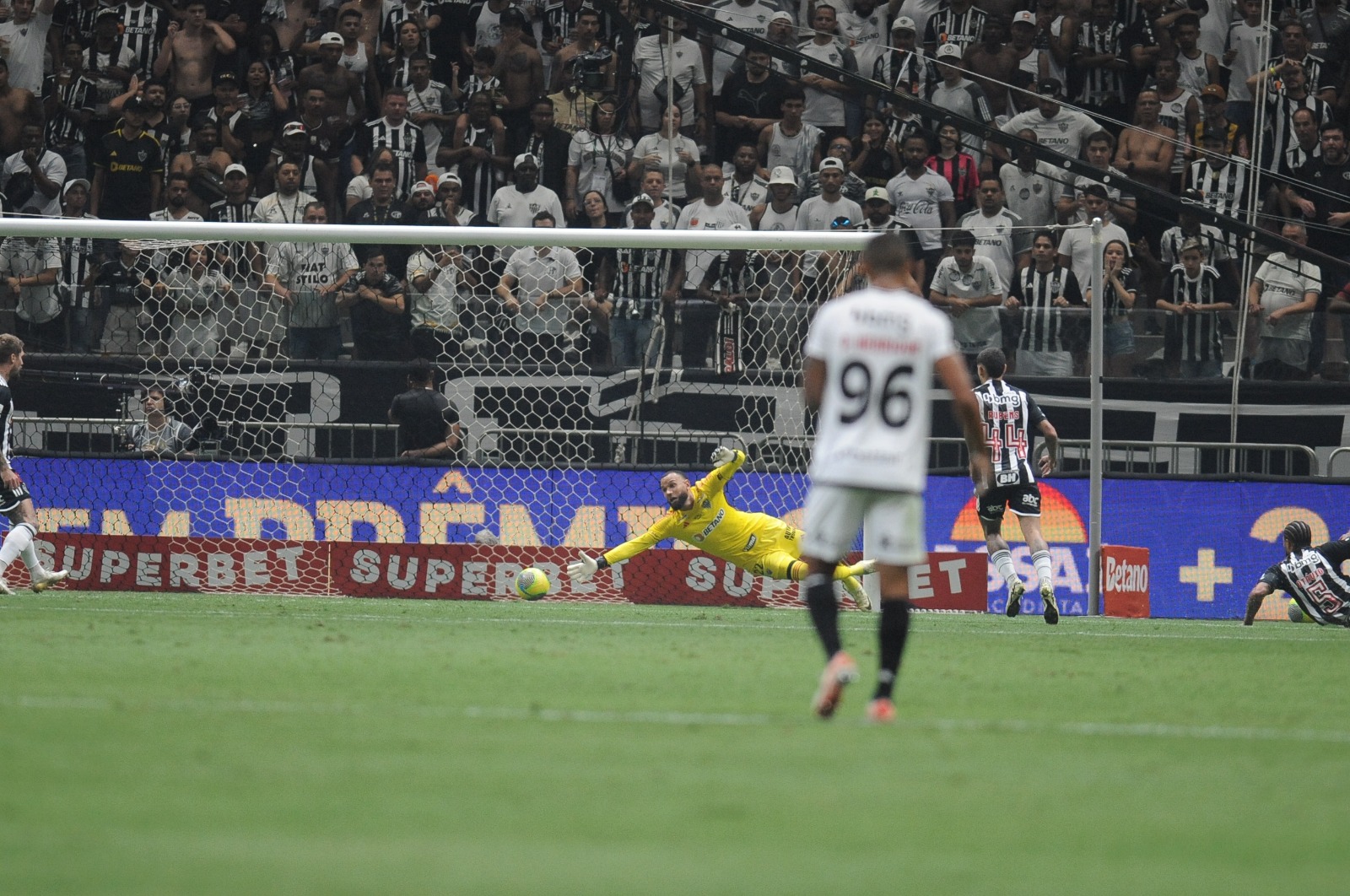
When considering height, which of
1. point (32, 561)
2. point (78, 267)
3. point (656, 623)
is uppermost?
point (78, 267)

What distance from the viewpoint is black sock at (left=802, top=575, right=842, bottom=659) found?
6938 millimetres

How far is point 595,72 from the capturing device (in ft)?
65.2

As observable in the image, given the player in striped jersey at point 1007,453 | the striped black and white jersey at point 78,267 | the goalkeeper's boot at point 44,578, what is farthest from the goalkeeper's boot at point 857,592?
the striped black and white jersey at point 78,267

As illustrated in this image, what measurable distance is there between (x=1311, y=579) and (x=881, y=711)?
9.10m

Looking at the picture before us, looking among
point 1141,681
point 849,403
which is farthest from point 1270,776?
point 1141,681

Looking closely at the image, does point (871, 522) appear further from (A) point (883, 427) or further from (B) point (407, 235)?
(B) point (407, 235)

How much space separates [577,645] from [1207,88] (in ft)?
40.0

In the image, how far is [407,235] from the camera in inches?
596

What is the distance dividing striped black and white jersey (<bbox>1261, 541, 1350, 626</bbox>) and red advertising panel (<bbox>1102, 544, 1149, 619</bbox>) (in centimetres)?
132

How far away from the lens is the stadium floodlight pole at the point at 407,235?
14992 millimetres

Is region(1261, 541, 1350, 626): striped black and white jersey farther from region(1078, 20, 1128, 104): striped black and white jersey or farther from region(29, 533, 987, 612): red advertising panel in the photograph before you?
region(1078, 20, 1128, 104): striped black and white jersey

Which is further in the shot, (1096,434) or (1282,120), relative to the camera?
(1282,120)

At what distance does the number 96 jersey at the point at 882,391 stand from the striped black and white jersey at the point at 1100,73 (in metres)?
14.3

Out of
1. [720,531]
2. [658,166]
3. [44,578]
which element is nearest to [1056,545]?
[720,531]
